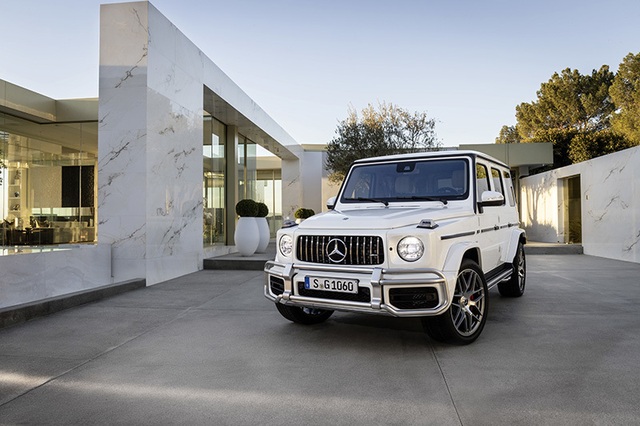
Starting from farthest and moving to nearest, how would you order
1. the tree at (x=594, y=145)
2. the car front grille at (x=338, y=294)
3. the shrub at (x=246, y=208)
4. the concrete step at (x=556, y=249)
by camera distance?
the tree at (x=594, y=145) → the concrete step at (x=556, y=249) → the shrub at (x=246, y=208) → the car front grille at (x=338, y=294)

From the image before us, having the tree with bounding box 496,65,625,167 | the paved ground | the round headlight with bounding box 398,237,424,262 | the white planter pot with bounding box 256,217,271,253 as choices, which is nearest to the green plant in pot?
the white planter pot with bounding box 256,217,271,253

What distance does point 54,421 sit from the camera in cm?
260

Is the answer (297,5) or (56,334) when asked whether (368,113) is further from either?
(56,334)

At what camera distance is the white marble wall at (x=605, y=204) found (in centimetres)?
1104

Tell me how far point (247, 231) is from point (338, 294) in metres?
7.53

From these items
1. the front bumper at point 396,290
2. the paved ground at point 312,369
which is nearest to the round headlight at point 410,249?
the front bumper at point 396,290

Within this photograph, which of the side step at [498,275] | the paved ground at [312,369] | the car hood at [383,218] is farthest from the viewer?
the side step at [498,275]

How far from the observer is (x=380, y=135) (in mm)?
19656

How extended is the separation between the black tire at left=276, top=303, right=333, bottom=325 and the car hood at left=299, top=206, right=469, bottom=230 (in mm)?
1036

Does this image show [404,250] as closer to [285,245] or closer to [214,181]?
[285,245]

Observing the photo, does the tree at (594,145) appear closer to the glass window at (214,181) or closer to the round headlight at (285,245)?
the glass window at (214,181)

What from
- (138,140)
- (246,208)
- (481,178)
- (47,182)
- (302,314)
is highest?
(138,140)

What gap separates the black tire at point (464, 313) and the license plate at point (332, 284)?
0.79 meters

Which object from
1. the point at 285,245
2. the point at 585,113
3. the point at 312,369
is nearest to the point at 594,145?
the point at 585,113
